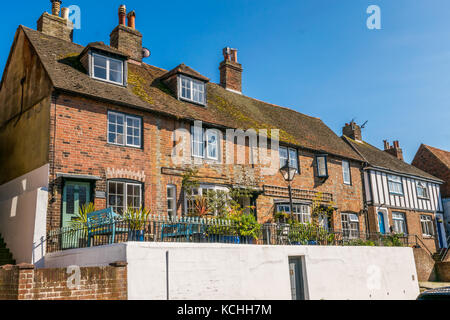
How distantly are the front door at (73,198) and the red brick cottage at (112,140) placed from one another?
0.03 metres

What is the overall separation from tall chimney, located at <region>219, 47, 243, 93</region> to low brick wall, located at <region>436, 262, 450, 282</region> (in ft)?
44.9

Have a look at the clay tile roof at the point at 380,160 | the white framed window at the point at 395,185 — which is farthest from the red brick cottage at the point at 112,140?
the white framed window at the point at 395,185

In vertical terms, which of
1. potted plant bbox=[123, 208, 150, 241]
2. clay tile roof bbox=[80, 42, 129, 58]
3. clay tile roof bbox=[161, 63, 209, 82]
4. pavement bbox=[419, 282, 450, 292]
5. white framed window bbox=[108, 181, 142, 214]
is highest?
clay tile roof bbox=[161, 63, 209, 82]

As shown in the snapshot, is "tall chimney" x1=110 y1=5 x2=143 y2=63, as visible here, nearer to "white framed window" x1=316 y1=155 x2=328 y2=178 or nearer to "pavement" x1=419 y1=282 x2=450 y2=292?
"white framed window" x1=316 y1=155 x2=328 y2=178

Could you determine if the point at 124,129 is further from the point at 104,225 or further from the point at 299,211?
the point at 299,211

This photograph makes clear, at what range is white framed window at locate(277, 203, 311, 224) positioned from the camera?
20.3 metres

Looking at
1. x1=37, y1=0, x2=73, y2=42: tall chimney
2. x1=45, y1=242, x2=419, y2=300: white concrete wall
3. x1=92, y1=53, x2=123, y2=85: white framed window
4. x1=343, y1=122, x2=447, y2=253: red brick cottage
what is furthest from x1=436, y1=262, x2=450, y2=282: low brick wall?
x1=37, y1=0, x2=73, y2=42: tall chimney

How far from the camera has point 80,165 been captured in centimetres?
1442

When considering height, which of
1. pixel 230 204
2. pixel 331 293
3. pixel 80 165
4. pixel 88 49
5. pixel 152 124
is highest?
pixel 88 49

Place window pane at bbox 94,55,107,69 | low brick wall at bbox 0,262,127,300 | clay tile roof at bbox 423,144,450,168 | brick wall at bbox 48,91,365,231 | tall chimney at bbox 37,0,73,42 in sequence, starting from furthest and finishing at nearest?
clay tile roof at bbox 423,144,450,168, tall chimney at bbox 37,0,73,42, window pane at bbox 94,55,107,69, brick wall at bbox 48,91,365,231, low brick wall at bbox 0,262,127,300

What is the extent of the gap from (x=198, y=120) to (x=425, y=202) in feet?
63.5
